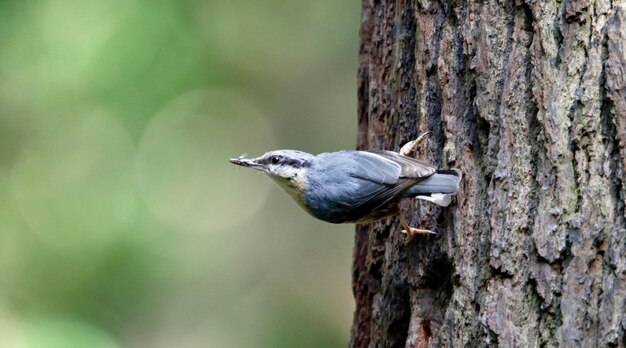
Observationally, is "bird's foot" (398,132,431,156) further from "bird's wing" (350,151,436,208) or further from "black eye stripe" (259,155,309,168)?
"black eye stripe" (259,155,309,168)

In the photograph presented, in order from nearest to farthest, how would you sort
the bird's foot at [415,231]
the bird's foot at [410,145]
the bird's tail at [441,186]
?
1. the bird's tail at [441,186]
2. the bird's foot at [415,231]
3. the bird's foot at [410,145]

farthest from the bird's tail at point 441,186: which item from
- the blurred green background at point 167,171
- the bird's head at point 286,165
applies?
the blurred green background at point 167,171

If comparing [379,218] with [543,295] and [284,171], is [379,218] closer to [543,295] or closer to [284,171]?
[284,171]

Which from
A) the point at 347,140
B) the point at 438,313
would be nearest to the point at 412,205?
the point at 438,313

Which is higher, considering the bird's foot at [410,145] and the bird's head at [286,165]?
the bird's foot at [410,145]

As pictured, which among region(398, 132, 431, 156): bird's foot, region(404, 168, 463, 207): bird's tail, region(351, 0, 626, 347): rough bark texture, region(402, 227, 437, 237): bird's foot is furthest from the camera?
region(398, 132, 431, 156): bird's foot

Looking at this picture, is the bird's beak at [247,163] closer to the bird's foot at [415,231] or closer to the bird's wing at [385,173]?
the bird's wing at [385,173]

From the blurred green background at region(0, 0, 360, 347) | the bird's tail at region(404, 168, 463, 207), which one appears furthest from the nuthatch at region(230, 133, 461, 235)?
the blurred green background at region(0, 0, 360, 347)
